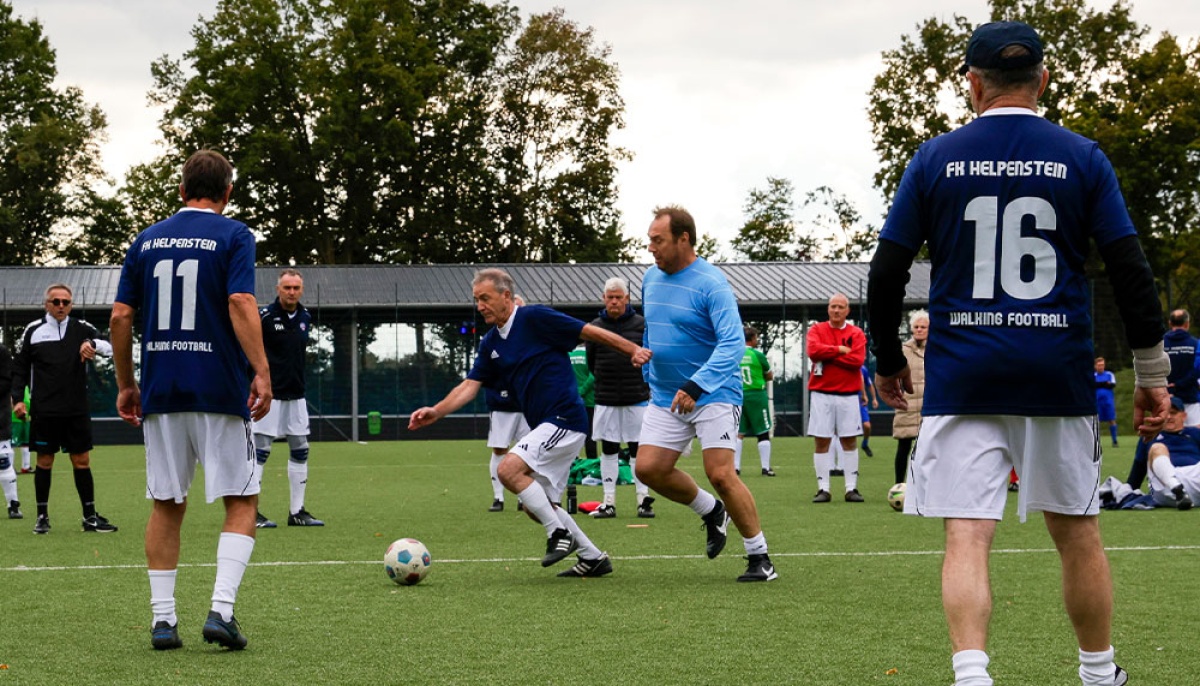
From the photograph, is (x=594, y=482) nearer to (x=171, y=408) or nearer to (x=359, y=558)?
(x=359, y=558)

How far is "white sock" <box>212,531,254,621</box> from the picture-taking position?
619cm

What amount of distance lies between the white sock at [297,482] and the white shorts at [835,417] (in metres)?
5.23

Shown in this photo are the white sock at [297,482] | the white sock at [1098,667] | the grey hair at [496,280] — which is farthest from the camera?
the white sock at [297,482]

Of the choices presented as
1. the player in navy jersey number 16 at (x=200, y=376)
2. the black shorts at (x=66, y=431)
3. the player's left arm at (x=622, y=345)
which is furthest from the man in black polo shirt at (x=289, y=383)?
the player in navy jersey number 16 at (x=200, y=376)

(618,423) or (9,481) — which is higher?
(618,423)

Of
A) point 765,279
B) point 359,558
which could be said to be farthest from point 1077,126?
point 359,558

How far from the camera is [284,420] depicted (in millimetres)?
13031

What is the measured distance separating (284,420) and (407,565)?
5004 mm

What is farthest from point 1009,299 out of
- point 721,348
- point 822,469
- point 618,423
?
point 822,469

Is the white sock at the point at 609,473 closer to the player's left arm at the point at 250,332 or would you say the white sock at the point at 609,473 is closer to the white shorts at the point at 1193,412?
the white shorts at the point at 1193,412

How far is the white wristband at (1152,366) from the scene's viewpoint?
14.4 ft

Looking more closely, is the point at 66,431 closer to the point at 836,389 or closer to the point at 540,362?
the point at 540,362

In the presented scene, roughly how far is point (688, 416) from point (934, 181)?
14.2 ft

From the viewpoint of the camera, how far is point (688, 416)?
8547 millimetres
